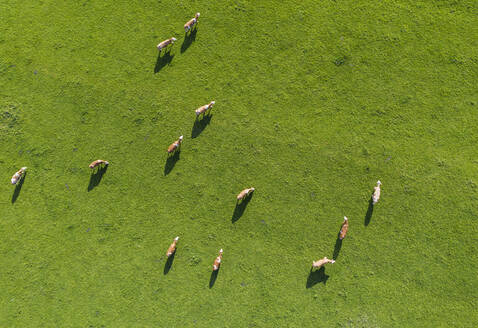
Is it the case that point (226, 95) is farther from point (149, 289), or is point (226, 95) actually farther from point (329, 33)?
point (149, 289)

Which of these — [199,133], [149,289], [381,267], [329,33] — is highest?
[329,33]

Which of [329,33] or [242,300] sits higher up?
[329,33]

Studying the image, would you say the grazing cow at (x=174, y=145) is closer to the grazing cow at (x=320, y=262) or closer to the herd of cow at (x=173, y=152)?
the herd of cow at (x=173, y=152)

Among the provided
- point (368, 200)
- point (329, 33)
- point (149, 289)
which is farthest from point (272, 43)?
point (149, 289)

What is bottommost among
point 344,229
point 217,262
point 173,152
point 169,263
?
point 344,229

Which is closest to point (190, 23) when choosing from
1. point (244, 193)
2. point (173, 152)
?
point (173, 152)

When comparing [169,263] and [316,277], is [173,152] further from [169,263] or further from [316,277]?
[316,277]

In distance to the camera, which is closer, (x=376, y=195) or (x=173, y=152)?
(x=376, y=195)
